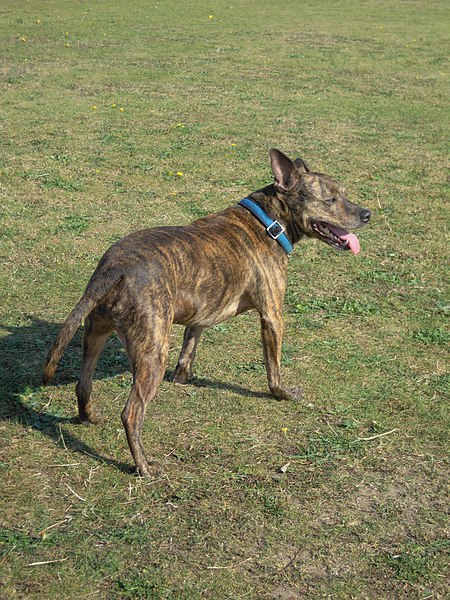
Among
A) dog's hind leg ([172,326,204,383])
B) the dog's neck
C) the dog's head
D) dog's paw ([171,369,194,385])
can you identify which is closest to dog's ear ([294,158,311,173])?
the dog's head

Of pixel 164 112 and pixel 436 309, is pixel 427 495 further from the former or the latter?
pixel 164 112

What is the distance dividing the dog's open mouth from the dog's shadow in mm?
1158

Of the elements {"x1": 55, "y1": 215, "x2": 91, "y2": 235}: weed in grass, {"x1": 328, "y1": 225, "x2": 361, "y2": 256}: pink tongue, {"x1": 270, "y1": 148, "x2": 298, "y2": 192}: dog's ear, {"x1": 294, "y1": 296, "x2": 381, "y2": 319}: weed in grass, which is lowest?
{"x1": 294, "y1": 296, "x2": 381, "y2": 319}: weed in grass

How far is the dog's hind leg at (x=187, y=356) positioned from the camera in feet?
20.5

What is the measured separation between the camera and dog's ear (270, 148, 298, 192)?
19.8ft

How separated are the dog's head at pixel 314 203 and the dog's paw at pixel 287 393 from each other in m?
1.05

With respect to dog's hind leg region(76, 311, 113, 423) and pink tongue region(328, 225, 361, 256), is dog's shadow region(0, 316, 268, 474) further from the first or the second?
pink tongue region(328, 225, 361, 256)

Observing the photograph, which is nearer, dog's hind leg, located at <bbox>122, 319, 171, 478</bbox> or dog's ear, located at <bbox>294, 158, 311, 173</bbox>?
dog's hind leg, located at <bbox>122, 319, 171, 478</bbox>

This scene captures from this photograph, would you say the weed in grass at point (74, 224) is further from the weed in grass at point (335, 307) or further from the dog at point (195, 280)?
the dog at point (195, 280)

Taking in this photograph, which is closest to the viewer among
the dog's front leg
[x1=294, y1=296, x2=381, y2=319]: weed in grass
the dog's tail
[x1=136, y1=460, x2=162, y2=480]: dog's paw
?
the dog's tail

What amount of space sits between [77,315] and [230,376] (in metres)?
1.89

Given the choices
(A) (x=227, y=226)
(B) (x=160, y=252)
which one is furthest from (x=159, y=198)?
(B) (x=160, y=252)

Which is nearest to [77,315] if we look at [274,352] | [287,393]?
[274,352]

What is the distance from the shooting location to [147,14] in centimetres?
2430
